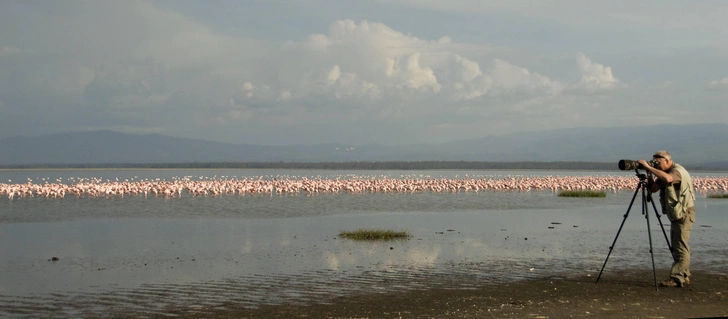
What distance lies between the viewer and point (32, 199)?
32875 millimetres

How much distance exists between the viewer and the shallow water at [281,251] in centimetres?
1081

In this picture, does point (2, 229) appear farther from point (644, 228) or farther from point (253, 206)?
point (644, 228)

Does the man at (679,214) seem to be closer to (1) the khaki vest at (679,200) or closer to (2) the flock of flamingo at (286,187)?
(1) the khaki vest at (679,200)

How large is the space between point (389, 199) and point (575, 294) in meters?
23.0

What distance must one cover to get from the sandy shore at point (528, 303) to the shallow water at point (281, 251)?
1.99 feet

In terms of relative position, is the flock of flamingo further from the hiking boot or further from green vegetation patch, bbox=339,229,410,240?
the hiking boot

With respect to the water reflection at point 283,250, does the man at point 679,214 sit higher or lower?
higher

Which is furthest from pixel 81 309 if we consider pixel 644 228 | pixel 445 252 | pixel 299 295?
pixel 644 228

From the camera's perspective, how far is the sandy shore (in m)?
9.13

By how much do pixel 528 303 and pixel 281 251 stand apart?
675 cm

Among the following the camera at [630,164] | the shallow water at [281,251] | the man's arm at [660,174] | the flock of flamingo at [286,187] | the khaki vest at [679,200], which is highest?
the camera at [630,164]

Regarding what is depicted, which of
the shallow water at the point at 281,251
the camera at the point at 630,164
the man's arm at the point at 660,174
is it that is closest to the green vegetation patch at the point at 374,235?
the shallow water at the point at 281,251

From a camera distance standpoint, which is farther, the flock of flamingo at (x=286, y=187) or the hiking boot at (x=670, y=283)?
the flock of flamingo at (x=286, y=187)

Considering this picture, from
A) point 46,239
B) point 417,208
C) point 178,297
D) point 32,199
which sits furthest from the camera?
point 32,199
